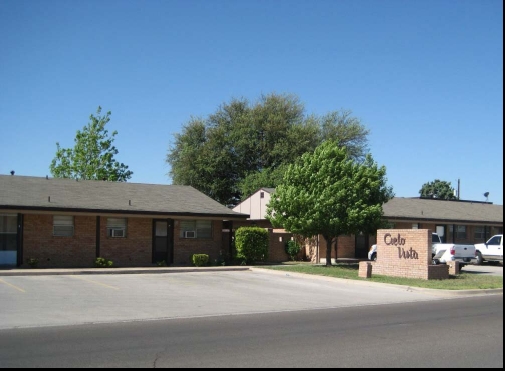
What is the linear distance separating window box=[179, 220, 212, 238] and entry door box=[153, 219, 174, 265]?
0.66m

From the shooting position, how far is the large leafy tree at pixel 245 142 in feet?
183

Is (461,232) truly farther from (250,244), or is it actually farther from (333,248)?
(250,244)

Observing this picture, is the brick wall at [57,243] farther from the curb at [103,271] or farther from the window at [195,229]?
the window at [195,229]

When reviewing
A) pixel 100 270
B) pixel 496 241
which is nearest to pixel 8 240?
pixel 100 270

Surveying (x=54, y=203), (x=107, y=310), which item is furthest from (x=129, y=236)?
(x=107, y=310)

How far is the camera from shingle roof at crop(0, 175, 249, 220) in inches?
1015

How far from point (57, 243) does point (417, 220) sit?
2163 centimetres

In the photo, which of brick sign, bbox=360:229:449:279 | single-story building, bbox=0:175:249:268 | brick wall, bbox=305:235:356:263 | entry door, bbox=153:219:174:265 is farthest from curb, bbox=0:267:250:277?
brick wall, bbox=305:235:356:263

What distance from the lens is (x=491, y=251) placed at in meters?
34.0

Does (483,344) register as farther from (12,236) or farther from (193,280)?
(12,236)

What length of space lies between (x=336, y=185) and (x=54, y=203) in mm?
12498

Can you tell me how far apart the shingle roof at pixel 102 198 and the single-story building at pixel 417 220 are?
17.3ft

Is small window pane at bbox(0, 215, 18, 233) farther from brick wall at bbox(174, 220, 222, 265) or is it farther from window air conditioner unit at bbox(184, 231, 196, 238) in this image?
window air conditioner unit at bbox(184, 231, 196, 238)

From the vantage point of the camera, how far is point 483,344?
1010cm
